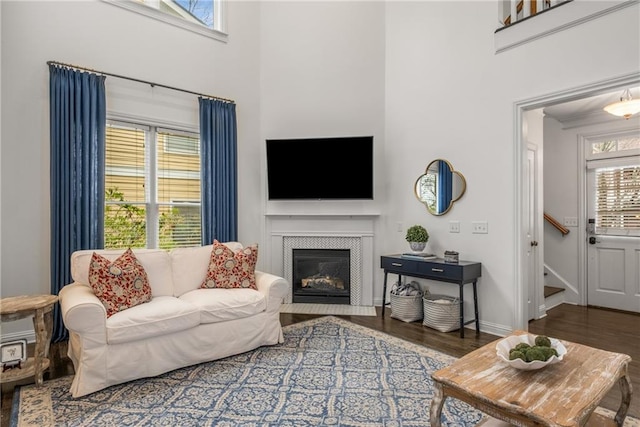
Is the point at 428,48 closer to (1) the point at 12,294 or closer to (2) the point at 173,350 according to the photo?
(2) the point at 173,350

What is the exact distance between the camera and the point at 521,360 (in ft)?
5.56

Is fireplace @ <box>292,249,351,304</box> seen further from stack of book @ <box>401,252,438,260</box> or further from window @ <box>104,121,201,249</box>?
window @ <box>104,121,201,249</box>

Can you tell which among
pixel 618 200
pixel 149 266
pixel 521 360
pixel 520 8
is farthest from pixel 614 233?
pixel 149 266

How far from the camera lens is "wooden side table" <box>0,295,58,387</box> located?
8.04 feet

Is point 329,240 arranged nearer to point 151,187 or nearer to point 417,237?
point 417,237

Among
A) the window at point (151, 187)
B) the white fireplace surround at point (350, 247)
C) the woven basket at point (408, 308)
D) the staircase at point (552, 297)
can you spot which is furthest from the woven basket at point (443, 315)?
the window at point (151, 187)

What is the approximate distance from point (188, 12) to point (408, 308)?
14.2 ft

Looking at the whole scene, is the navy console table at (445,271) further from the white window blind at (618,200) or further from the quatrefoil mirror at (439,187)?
the white window blind at (618,200)

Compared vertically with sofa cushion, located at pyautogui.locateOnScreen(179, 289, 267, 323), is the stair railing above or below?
above

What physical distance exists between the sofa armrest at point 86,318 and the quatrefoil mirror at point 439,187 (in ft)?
10.8

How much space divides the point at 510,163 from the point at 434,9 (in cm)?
202

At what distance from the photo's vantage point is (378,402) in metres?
2.32

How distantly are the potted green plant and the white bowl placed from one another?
6.69 feet

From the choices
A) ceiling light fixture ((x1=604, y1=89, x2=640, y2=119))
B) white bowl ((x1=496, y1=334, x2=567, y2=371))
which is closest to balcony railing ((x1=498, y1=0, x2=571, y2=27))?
ceiling light fixture ((x1=604, y1=89, x2=640, y2=119))
